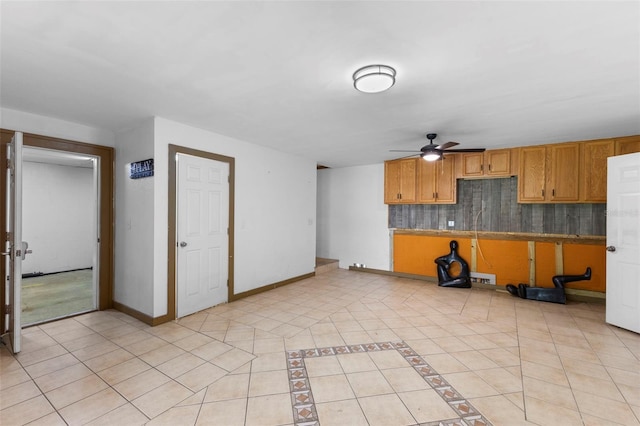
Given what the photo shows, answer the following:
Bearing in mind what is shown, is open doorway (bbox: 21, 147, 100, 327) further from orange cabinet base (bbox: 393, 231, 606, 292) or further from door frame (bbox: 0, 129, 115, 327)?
orange cabinet base (bbox: 393, 231, 606, 292)

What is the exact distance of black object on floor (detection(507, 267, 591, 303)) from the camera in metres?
4.34

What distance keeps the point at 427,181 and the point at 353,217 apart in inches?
76.8

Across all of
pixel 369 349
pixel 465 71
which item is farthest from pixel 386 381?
pixel 465 71

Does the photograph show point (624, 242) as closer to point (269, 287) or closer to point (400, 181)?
point (400, 181)

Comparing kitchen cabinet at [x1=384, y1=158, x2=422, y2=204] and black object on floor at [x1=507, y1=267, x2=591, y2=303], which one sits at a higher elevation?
kitchen cabinet at [x1=384, y1=158, x2=422, y2=204]

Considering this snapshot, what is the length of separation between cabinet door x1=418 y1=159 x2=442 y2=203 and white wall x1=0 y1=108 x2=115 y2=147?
5354mm

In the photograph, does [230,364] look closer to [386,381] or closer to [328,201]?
[386,381]

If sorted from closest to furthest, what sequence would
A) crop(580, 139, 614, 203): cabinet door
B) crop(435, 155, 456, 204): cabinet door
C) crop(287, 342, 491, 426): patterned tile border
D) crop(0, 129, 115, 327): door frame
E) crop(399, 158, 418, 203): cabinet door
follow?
crop(287, 342, 491, 426): patterned tile border
crop(0, 129, 115, 327): door frame
crop(580, 139, 614, 203): cabinet door
crop(435, 155, 456, 204): cabinet door
crop(399, 158, 418, 203): cabinet door

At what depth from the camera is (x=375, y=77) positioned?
2.20m

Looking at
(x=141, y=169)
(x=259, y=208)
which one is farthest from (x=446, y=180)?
(x=141, y=169)

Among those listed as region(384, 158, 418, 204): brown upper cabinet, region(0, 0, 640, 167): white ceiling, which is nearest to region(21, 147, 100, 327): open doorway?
region(0, 0, 640, 167): white ceiling

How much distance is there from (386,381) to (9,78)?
4.18m

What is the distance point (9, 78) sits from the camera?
7.93 feet

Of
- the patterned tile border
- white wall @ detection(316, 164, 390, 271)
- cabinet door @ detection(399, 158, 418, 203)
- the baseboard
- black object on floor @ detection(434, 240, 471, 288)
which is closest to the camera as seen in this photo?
the patterned tile border
